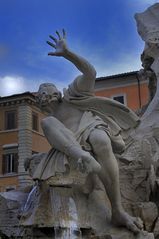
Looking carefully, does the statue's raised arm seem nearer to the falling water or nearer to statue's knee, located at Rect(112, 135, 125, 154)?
statue's knee, located at Rect(112, 135, 125, 154)

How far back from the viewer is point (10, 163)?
34.5 meters

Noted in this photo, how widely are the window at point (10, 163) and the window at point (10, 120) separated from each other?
252cm

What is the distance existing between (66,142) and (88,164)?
408mm

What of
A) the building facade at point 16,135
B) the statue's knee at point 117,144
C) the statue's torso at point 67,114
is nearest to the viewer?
the statue's knee at point 117,144

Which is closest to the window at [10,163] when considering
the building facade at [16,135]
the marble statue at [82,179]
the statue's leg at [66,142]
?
the building facade at [16,135]

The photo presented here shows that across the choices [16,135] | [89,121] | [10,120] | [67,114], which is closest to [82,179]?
[89,121]

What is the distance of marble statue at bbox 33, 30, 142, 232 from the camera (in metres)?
5.35

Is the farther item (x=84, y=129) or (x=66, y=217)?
(x=84, y=129)

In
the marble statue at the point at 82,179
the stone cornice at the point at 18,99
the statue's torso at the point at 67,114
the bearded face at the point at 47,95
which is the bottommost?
the marble statue at the point at 82,179

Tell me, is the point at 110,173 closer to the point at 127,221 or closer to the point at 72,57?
the point at 127,221

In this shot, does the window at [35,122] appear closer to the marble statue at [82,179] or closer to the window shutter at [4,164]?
the window shutter at [4,164]

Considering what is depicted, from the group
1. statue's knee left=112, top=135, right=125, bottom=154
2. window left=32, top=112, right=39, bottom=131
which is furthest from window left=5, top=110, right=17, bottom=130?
statue's knee left=112, top=135, right=125, bottom=154

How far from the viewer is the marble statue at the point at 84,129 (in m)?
5.35

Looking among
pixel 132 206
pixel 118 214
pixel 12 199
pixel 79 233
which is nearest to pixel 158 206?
pixel 132 206
